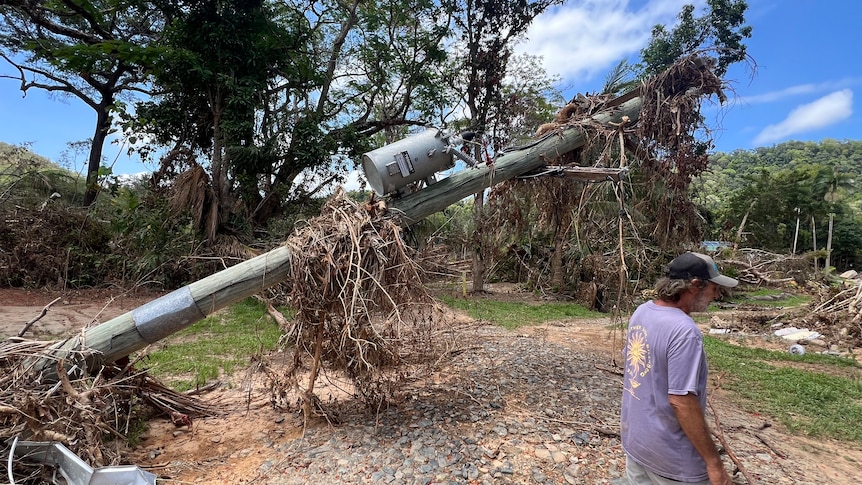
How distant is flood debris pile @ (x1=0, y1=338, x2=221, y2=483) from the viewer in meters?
2.79

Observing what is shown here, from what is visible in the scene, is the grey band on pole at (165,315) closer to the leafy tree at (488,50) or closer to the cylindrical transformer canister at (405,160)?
the cylindrical transformer canister at (405,160)

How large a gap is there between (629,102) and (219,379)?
640 cm

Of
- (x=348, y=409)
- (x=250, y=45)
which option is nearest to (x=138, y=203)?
(x=250, y=45)

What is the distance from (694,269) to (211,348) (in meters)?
7.23

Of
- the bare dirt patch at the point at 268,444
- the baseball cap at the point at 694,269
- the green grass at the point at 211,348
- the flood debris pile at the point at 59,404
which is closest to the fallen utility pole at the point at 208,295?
the flood debris pile at the point at 59,404

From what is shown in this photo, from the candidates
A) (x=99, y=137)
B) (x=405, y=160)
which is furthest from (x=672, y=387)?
(x=99, y=137)

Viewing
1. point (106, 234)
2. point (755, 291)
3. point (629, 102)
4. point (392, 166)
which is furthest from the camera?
point (755, 291)

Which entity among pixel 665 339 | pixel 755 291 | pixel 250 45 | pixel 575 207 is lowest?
pixel 755 291

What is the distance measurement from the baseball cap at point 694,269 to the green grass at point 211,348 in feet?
11.7

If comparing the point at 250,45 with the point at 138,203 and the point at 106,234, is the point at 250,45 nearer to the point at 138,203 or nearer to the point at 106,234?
the point at 138,203

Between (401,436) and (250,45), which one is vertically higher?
(250,45)

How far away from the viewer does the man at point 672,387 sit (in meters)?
1.88

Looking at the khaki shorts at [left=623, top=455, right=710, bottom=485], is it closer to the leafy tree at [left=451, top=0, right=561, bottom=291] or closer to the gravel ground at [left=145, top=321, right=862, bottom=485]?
the gravel ground at [left=145, top=321, right=862, bottom=485]

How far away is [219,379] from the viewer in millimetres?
5570
